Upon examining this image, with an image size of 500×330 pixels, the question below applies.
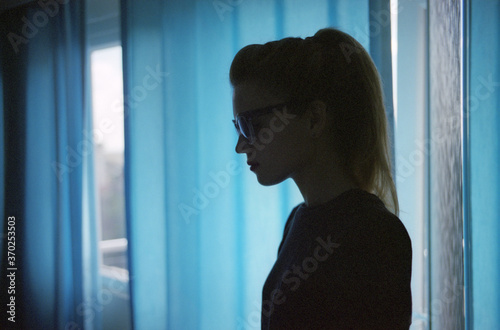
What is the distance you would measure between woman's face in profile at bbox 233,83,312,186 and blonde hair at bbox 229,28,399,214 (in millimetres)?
29

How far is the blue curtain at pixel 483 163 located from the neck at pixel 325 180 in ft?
2.28

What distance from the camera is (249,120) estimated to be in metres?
0.75

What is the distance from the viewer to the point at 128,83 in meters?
1.89

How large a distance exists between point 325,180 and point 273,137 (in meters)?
0.14

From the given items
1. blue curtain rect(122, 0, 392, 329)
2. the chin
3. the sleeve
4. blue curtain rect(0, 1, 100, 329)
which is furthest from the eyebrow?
blue curtain rect(0, 1, 100, 329)

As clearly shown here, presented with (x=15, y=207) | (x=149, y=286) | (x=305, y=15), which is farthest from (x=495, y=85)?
(x=15, y=207)

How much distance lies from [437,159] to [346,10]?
0.65 metres

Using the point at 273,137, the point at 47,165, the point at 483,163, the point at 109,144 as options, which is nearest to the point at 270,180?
the point at 273,137

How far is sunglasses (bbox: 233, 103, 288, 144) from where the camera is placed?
0.72 metres

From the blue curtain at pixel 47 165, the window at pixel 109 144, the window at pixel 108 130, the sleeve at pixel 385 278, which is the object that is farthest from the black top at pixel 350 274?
the blue curtain at pixel 47 165

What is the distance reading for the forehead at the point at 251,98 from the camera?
2.38 feet

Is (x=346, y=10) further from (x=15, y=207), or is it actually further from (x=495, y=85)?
(x=15, y=207)

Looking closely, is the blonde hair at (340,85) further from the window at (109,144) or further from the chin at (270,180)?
the window at (109,144)

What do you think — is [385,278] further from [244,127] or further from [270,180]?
[244,127]
